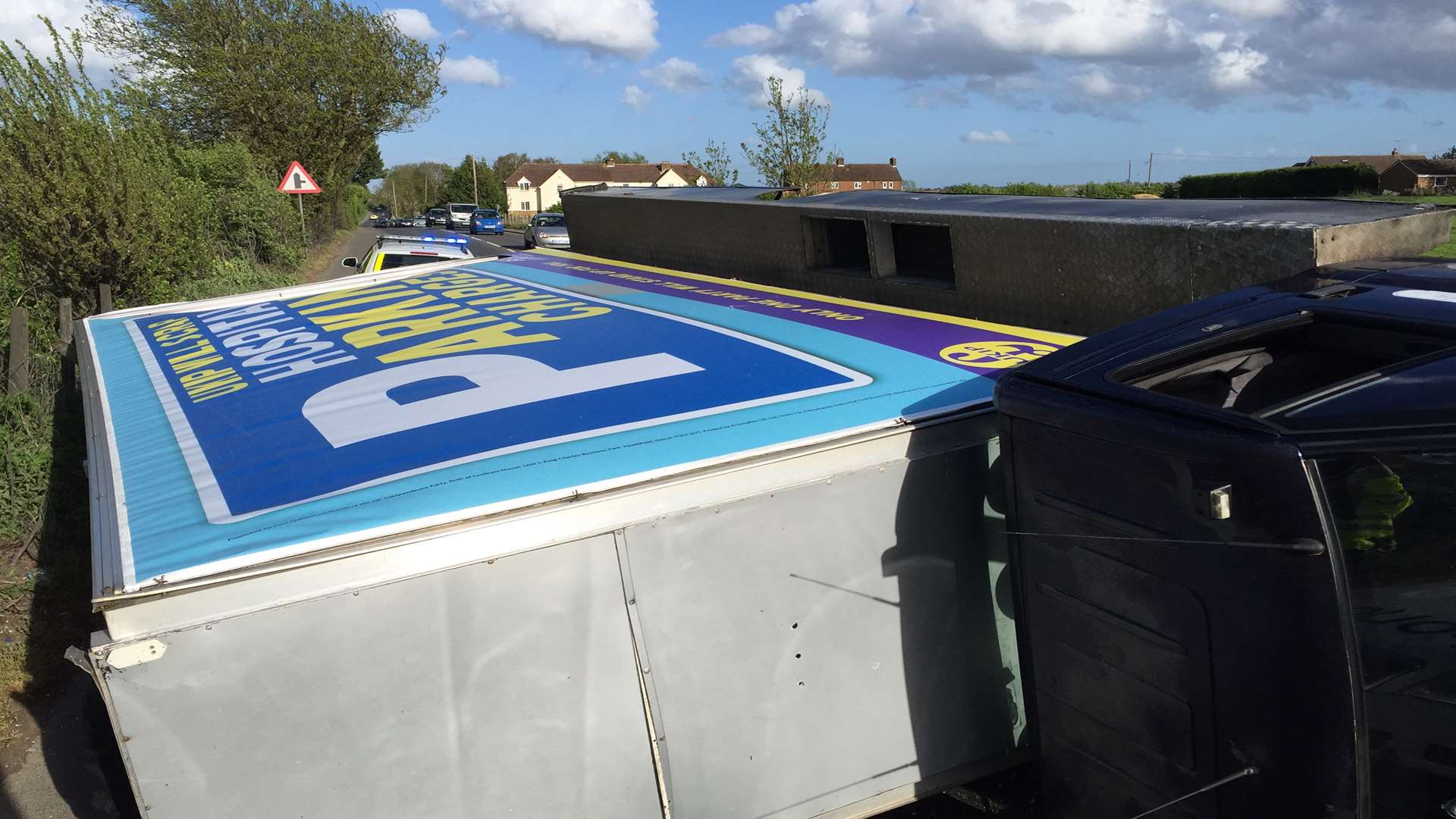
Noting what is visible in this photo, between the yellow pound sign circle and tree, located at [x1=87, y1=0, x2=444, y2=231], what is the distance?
3007cm

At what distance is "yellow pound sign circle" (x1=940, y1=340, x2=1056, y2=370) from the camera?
357cm

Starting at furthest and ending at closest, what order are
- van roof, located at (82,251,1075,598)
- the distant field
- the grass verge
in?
the grass verge, the distant field, van roof, located at (82,251,1075,598)

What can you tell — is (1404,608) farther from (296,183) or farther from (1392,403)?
(296,183)

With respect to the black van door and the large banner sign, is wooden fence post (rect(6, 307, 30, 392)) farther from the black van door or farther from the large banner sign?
the black van door

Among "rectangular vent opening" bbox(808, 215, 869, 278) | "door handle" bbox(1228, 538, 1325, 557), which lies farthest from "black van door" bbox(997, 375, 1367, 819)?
"rectangular vent opening" bbox(808, 215, 869, 278)

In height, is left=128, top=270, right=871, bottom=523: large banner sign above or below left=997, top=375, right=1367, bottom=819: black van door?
above

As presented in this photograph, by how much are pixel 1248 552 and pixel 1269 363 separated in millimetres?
982

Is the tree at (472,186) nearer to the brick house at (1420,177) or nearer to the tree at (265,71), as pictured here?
the tree at (265,71)

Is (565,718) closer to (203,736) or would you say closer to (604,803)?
(604,803)

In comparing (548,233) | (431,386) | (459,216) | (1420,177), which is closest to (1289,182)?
(1420,177)

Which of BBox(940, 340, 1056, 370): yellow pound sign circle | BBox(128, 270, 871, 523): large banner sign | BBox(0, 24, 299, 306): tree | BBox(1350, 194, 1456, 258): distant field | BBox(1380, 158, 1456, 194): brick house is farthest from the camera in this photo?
BBox(1380, 158, 1456, 194): brick house

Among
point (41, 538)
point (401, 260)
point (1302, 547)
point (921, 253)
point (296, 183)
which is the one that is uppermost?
point (296, 183)

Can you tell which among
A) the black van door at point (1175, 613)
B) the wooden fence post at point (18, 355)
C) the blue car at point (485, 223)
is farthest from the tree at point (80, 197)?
the blue car at point (485, 223)

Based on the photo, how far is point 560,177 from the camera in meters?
102
